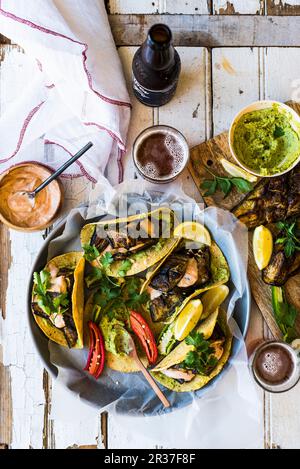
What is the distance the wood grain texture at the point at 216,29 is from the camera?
179 centimetres

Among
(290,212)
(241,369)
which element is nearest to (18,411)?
(241,369)

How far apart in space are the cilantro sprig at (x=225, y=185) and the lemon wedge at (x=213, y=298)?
0.27 metres

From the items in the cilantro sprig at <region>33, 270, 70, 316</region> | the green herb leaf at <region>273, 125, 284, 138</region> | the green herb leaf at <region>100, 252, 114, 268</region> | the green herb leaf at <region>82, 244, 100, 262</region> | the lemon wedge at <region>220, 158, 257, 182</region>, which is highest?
the green herb leaf at <region>273, 125, 284, 138</region>

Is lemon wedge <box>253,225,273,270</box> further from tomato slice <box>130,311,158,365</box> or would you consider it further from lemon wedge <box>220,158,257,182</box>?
tomato slice <box>130,311,158,365</box>

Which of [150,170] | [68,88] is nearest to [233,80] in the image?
[150,170]

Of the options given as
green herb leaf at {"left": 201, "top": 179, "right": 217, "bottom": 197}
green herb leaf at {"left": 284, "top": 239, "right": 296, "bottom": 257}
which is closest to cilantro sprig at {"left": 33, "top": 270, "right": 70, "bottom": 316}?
green herb leaf at {"left": 201, "top": 179, "right": 217, "bottom": 197}

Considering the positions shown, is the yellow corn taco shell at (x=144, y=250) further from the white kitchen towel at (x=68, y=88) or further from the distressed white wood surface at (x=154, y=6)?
the distressed white wood surface at (x=154, y=6)

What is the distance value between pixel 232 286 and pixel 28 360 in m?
0.65

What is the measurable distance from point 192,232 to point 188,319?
0.79ft

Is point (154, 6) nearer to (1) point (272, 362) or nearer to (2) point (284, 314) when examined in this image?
(2) point (284, 314)

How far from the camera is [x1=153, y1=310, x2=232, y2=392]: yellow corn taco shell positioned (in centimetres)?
162

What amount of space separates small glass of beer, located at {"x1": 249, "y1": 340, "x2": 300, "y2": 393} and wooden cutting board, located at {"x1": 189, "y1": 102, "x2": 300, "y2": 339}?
4 centimetres
